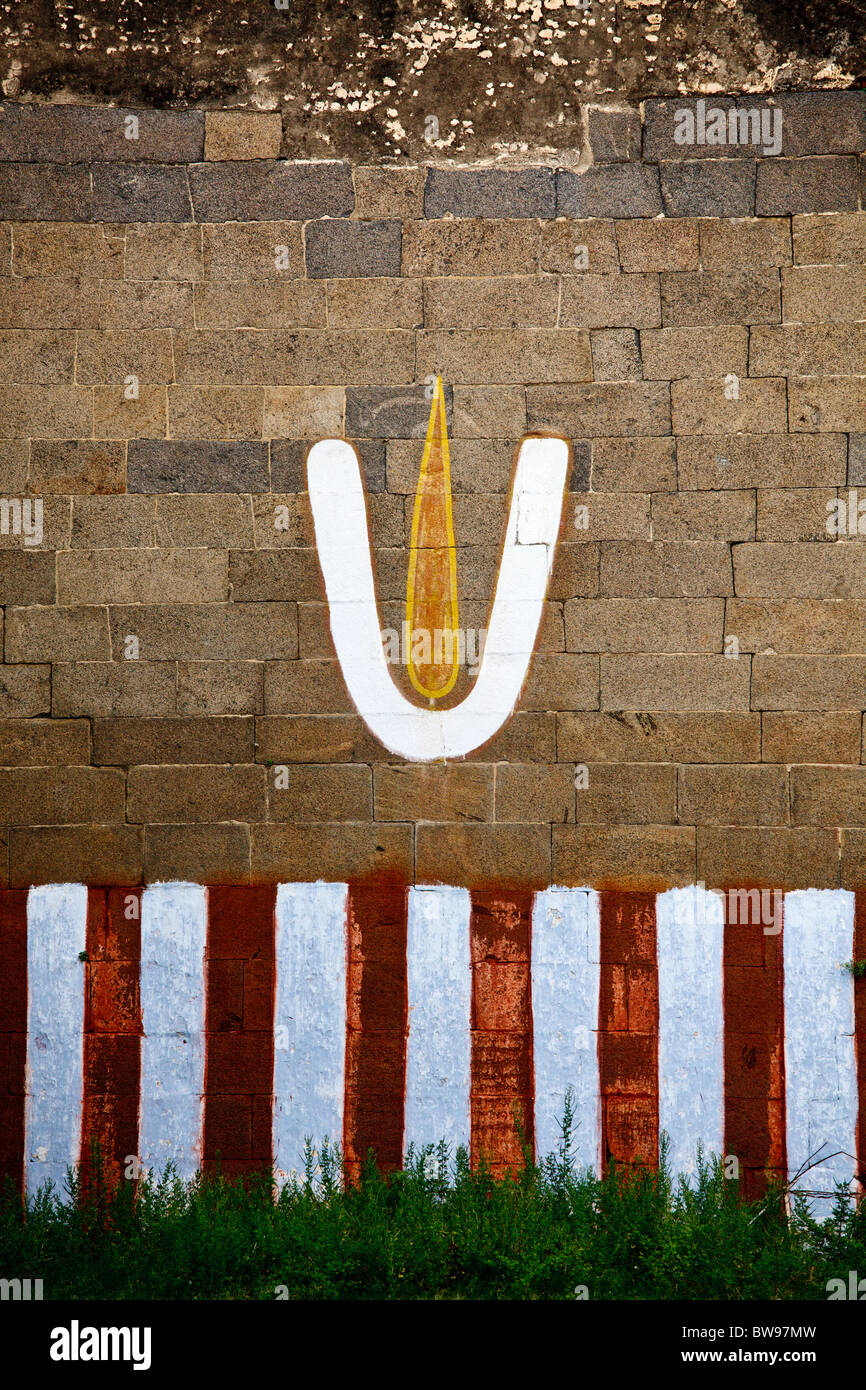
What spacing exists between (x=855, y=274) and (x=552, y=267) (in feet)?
4.47

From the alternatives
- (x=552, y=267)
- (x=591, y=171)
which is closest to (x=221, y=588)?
(x=552, y=267)

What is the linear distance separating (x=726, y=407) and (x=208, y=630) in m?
2.57

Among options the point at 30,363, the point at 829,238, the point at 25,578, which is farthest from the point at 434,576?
the point at 829,238

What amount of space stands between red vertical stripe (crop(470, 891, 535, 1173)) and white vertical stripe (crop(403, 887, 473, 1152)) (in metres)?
0.04

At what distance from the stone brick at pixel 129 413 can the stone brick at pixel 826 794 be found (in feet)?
10.9

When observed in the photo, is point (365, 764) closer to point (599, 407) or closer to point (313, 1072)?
point (313, 1072)

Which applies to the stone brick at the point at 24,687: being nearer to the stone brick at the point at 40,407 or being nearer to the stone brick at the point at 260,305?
the stone brick at the point at 40,407

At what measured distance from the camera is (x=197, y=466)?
4781 mm

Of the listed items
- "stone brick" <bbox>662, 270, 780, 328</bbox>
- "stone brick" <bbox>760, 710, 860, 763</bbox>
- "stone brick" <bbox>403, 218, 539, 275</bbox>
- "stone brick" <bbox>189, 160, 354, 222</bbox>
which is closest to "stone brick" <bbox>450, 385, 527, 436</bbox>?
"stone brick" <bbox>403, 218, 539, 275</bbox>

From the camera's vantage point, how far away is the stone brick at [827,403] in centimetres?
470

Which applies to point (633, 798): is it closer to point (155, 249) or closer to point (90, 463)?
point (90, 463)

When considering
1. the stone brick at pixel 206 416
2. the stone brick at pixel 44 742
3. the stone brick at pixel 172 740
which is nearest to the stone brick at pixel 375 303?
the stone brick at pixel 206 416

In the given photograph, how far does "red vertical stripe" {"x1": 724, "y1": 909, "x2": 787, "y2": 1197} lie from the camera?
4508 millimetres

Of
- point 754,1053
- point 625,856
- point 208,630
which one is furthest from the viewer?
point 208,630
